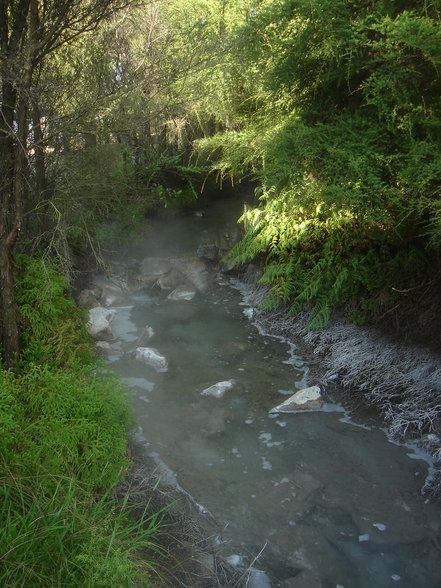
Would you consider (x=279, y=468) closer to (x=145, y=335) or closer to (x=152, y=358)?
(x=152, y=358)

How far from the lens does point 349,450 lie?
4.68 m

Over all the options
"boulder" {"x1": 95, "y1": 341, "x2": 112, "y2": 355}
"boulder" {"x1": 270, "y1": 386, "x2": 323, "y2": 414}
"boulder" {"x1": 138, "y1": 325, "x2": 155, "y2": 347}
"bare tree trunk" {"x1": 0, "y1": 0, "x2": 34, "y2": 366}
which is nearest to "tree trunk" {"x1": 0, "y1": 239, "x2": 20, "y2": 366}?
→ "bare tree trunk" {"x1": 0, "y1": 0, "x2": 34, "y2": 366}

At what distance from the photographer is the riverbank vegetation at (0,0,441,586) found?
9.64 ft

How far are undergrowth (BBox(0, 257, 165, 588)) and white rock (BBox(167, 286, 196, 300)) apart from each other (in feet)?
13.3

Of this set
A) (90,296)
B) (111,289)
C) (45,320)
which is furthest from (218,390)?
(111,289)

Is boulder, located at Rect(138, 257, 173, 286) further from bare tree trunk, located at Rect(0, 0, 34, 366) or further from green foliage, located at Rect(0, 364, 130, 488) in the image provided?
green foliage, located at Rect(0, 364, 130, 488)

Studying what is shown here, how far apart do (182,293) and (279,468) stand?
505 centimetres

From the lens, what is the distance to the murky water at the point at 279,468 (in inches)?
135

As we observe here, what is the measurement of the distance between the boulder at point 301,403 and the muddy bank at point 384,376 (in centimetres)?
35

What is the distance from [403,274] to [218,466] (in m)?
3.07

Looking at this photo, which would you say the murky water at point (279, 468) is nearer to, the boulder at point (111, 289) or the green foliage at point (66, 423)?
the green foliage at point (66, 423)

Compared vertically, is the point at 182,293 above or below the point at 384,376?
above

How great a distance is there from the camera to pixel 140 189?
829cm

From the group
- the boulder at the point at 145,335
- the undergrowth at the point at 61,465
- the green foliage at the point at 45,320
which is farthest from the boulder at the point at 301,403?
the boulder at the point at 145,335
